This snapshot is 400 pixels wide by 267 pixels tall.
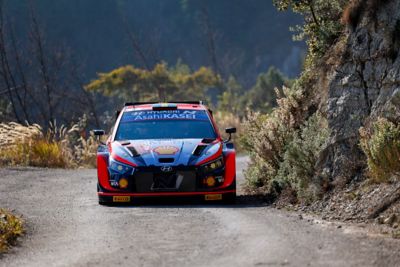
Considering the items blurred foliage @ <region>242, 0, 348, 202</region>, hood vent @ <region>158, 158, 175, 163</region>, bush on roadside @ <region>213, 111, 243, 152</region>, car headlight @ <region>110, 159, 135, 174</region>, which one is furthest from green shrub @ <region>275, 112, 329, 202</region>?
bush on roadside @ <region>213, 111, 243, 152</region>

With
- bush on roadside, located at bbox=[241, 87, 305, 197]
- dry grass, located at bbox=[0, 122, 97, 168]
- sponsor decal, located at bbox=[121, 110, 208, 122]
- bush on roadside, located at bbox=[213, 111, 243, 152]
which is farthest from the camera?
bush on roadside, located at bbox=[213, 111, 243, 152]

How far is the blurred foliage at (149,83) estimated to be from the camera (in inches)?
2514

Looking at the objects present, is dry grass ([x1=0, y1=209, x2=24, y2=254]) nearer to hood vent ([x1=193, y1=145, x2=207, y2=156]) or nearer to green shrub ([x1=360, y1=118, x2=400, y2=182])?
hood vent ([x1=193, y1=145, x2=207, y2=156])

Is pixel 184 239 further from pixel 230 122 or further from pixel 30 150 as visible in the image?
pixel 230 122

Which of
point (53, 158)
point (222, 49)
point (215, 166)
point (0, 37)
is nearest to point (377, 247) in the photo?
point (215, 166)

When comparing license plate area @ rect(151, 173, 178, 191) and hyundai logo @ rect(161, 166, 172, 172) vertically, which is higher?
hyundai logo @ rect(161, 166, 172, 172)

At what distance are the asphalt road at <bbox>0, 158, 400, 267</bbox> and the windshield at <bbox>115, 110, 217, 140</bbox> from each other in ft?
4.29

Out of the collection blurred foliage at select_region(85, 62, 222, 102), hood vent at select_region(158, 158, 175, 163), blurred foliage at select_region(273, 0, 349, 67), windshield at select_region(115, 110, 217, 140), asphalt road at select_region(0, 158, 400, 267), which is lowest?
asphalt road at select_region(0, 158, 400, 267)

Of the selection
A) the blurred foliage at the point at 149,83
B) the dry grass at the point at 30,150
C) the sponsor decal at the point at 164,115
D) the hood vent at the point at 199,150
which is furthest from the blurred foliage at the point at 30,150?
the blurred foliage at the point at 149,83

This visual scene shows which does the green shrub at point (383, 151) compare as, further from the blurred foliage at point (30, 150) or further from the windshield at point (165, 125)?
the blurred foliage at point (30, 150)

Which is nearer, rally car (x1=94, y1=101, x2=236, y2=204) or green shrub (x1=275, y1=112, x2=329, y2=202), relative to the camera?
green shrub (x1=275, y1=112, x2=329, y2=202)

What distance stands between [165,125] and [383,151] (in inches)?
188

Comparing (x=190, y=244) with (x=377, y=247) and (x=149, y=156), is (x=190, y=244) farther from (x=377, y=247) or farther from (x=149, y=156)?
(x=149, y=156)

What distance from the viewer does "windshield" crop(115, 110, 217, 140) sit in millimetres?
15109
